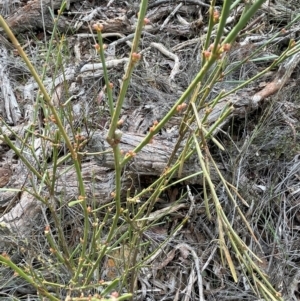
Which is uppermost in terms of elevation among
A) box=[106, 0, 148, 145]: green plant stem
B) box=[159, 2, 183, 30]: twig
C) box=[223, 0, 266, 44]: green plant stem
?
box=[223, 0, 266, 44]: green plant stem

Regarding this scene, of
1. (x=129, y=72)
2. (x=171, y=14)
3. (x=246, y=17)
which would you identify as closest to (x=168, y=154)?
(x=129, y=72)

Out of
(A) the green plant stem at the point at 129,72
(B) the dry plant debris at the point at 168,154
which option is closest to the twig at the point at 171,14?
(B) the dry plant debris at the point at 168,154

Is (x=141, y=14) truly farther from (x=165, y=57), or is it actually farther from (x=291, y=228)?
(x=165, y=57)

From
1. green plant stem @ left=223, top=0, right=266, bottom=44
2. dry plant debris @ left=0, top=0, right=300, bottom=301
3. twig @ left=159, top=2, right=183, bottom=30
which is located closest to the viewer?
green plant stem @ left=223, top=0, right=266, bottom=44

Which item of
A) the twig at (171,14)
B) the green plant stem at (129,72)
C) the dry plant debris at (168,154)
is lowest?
the dry plant debris at (168,154)

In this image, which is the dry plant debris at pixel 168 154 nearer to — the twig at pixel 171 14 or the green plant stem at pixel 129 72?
the twig at pixel 171 14

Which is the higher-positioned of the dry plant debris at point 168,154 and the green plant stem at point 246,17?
the green plant stem at point 246,17

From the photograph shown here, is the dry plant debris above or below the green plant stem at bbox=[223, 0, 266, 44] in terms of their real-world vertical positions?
below

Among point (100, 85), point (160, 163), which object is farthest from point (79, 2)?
point (160, 163)

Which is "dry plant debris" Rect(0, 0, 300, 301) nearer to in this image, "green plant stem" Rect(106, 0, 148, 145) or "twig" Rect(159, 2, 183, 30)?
"twig" Rect(159, 2, 183, 30)

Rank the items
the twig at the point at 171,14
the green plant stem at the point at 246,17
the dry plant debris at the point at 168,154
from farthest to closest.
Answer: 1. the twig at the point at 171,14
2. the dry plant debris at the point at 168,154
3. the green plant stem at the point at 246,17

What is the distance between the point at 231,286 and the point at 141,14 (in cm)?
136

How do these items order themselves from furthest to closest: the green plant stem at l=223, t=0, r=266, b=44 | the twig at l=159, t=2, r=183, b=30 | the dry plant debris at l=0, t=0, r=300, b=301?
the twig at l=159, t=2, r=183, b=30, the dry plant debris at l=0, t=0, r=300, b=301, the green plant stem at l=223, t=0, r=266, b=44

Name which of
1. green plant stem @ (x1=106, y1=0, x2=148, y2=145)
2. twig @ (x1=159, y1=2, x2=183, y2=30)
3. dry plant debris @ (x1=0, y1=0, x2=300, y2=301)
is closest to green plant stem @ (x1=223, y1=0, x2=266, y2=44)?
green plant stem @ (x1=106, y1=0, x2=148, y2=145)
